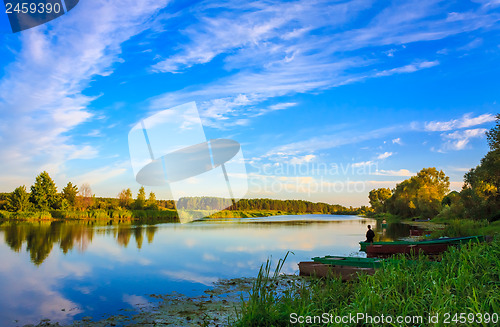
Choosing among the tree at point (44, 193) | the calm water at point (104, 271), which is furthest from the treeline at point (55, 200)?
the calm water at point (104, 271)

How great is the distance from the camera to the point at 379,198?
122562 mm

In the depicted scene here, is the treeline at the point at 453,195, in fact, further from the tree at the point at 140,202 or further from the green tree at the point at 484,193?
the tree at the point at 140,202

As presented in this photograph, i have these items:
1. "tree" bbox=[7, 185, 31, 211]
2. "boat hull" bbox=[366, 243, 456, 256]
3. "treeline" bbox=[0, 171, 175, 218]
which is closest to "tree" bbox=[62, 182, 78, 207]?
"treeline" bbox=[0, 171, 175, 218]

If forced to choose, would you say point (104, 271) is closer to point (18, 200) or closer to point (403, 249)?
point (403, 249)

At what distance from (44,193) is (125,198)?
2414cm

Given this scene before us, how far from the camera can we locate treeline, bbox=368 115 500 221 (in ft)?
98.2

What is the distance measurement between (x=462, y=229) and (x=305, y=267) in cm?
1661

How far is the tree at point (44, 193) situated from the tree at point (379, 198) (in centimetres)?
8340

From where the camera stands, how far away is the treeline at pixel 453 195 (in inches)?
1179

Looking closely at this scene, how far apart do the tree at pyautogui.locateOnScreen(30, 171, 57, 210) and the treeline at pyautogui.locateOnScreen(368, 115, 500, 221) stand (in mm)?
71610

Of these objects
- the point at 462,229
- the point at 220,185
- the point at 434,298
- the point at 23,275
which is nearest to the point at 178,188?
the point at 220,185

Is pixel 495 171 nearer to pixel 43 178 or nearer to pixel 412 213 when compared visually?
pixel 412 213

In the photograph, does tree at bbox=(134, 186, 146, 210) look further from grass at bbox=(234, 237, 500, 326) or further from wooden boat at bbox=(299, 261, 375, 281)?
grass at bbox=(234, 237, 500, 326)

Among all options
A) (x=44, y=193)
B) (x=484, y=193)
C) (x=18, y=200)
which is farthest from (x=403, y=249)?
(x=44, y=193)
